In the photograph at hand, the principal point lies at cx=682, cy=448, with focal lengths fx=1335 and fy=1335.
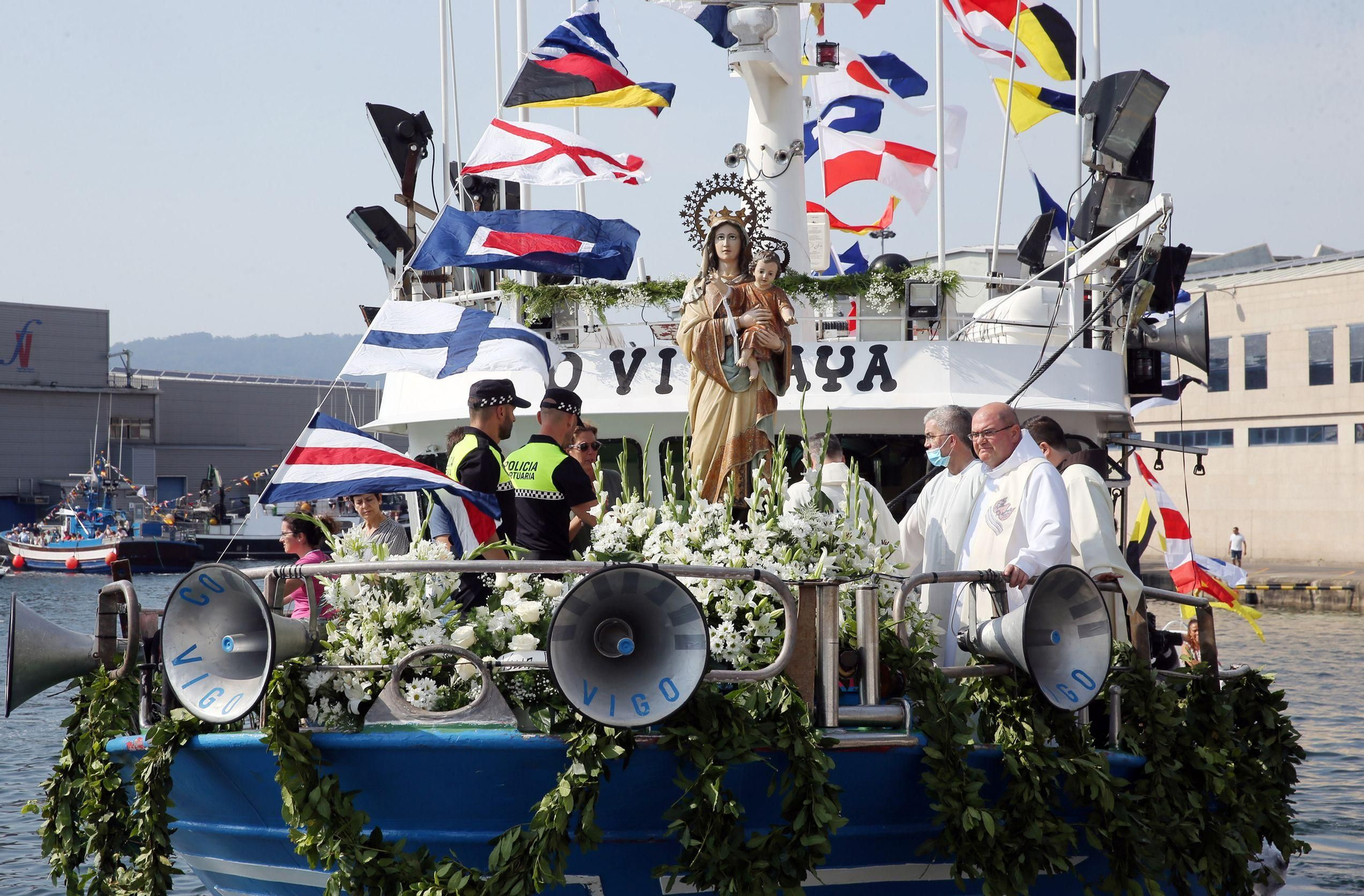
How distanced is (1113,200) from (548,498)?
591 cm

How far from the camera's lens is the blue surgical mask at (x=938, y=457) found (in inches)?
251

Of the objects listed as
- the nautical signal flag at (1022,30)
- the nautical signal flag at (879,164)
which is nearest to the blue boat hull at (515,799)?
the nautical signal flag at (1022,30)

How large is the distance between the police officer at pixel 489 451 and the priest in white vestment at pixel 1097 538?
2564 millimetres

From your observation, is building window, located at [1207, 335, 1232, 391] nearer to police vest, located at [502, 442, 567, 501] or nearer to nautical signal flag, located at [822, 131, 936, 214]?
nautical signal flag, located at [822, 131, 936, 214]

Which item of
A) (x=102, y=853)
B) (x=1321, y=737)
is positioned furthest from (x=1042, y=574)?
(x=1321, y=737)

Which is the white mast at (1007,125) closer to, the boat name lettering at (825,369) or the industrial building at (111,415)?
the boat name lettering at (825,369)

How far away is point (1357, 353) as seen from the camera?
37281 millimetres

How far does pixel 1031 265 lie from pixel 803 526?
11.6 metres

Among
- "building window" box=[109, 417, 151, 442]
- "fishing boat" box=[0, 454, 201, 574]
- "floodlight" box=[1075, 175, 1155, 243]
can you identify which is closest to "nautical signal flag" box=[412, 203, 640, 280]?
"floodlight" box=[1075, 175, 1155, 243]

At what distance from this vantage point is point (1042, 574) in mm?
5047

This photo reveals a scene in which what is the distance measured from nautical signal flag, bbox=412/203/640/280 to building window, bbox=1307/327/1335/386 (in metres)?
33.0

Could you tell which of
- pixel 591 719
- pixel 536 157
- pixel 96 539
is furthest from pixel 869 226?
pixel 96 539

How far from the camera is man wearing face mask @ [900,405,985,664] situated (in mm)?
6164

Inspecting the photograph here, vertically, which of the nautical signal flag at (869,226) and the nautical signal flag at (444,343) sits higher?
the nautical signal flag at (869,226)
